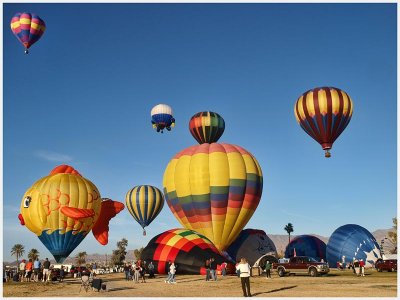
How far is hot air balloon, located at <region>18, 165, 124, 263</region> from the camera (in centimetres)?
3328

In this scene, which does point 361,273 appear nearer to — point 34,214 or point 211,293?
point 211,293

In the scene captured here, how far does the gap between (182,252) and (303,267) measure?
8.14 m

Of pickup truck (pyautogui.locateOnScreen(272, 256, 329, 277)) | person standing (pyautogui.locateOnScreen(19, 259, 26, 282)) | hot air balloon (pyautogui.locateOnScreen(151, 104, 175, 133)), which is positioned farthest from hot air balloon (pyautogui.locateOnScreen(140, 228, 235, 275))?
hot air balloon (pyautogui.locateOnScreen(151, 104, 175, 133))

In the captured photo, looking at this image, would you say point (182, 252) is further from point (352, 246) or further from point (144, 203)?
point (144, 203)

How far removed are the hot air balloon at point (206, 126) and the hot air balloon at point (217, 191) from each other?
5.79 metres

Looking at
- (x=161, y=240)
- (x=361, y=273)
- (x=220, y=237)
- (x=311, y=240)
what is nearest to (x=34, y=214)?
(x=161, y=240)

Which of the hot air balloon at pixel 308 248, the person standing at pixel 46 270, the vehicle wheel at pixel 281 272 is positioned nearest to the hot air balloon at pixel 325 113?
the vehicle wheel at pixel 281 272

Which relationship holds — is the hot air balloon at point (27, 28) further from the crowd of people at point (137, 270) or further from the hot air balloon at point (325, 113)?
the hot air balloon at point (325, 113)

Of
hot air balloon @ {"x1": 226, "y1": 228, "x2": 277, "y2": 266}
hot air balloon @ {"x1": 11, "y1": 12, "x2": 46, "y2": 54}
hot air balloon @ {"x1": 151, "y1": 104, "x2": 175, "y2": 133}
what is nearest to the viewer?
hot air balloon @ {"x1": 11, "y1": 12, "x2": 46, "y2": 54}

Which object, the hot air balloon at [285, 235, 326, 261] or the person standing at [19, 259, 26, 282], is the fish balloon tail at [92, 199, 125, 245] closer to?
the person standing at [19, 259, 26, 282]

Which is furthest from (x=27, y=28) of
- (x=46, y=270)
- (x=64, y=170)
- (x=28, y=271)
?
(x=46, y=270)

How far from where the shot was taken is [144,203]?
55.5 metres

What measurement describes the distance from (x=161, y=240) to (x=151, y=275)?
284 cm

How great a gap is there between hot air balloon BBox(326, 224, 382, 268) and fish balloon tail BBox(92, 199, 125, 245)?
21.1 metres
